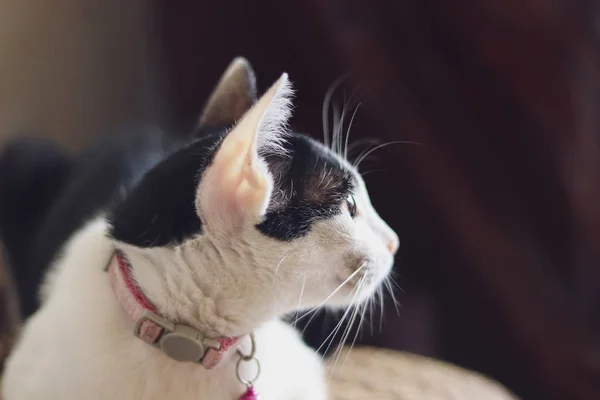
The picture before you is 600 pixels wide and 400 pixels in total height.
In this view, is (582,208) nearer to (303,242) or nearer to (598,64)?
(598,64)

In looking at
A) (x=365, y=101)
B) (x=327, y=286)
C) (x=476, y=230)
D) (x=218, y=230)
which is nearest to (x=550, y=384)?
(x=476, y=230)

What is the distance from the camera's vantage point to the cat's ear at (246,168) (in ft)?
1.70

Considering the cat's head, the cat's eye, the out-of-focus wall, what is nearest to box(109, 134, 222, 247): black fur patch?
the cat's head

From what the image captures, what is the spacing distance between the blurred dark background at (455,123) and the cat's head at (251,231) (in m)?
0.36

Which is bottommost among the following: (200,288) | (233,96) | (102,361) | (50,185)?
(50,185)

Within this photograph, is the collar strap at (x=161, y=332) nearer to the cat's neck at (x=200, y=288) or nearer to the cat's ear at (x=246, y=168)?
the cat's neck at (x=200, y=288)

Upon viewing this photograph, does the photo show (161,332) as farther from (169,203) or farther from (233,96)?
(233,96)

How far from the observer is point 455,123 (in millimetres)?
1166

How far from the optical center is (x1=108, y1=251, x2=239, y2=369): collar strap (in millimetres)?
622

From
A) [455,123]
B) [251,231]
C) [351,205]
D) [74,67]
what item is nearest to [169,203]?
[251,231]

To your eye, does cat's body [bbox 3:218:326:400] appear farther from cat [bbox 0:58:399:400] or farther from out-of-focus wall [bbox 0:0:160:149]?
out-of-focus wall [bbox 0:0:160:149]

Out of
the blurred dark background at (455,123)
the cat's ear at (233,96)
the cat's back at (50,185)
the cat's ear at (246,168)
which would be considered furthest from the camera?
the blurred dark background at (455,123)

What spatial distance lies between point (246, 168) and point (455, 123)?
2.36 ft

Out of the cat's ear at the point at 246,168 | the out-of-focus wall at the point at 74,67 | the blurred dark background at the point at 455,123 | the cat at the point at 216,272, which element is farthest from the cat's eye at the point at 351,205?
the out-of-focus wall at the point at 74,67
